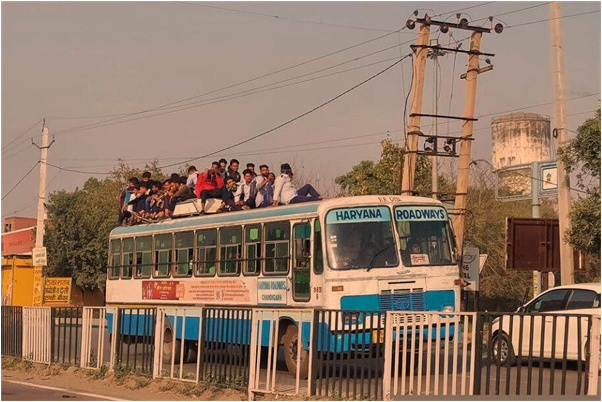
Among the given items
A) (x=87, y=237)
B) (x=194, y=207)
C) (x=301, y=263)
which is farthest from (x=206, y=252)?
(x=87, y=237)

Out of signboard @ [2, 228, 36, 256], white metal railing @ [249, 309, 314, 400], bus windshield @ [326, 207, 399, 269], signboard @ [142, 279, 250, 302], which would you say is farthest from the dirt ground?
signboard @ [2, 228, 36, 256]

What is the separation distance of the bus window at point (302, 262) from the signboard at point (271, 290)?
0.38 m

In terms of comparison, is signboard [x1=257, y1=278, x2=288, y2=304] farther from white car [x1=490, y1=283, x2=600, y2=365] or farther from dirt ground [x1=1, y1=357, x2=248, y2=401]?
white car [x1=490, y1=283, x2=600, y2=365]

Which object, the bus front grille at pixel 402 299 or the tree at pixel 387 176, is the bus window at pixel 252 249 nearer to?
the bus front grille at pixel 402 299

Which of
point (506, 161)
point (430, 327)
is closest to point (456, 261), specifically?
point (430, 327)

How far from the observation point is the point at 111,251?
84.2 ft

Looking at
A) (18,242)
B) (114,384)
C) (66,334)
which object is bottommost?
(114,384)

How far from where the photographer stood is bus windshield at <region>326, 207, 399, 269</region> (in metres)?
17.5

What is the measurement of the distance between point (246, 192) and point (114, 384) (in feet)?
18.8

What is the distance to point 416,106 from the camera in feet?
94.7

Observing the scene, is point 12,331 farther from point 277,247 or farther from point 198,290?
point 277,247

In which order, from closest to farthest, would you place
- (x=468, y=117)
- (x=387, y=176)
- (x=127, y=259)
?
(x=127, y=259) → (x=468, y=117) → (x=387, y=176)

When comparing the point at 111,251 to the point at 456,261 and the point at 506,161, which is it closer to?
the point at 456,261

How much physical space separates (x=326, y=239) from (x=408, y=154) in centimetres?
1170
